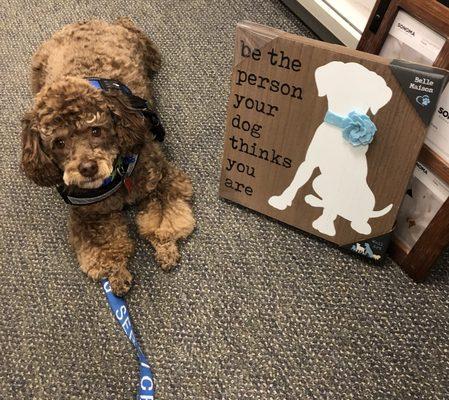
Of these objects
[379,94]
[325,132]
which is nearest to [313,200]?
[325,132]

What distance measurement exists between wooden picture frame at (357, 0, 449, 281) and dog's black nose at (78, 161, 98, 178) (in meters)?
0.78

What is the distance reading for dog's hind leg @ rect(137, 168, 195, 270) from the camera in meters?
1.32

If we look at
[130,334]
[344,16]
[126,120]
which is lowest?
[130,334]

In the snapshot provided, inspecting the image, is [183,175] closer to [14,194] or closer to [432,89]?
[14,194]

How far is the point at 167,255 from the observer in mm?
1311

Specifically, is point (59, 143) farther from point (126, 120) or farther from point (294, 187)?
point (294, 187)

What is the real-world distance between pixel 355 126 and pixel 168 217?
618 millimetres

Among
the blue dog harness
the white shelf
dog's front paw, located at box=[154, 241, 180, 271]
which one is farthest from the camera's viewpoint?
the white shelf

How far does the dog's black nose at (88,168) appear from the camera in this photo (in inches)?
43.6

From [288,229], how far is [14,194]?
0.92 meters

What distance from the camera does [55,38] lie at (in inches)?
58.5

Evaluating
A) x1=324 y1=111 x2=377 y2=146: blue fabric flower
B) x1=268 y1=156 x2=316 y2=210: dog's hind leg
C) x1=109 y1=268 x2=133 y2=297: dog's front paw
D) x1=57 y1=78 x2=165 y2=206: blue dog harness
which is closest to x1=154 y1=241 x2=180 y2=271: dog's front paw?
x1=109 y1=268 x2=133 y2=297: dog's front paw

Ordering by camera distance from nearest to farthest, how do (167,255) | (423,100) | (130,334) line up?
1. (423,100)
2. (130,334)
3. (167,255)

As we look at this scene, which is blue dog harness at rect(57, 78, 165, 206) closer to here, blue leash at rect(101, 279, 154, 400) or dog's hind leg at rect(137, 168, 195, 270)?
dog's hind leg at rect(137, 168, 195, 270)
